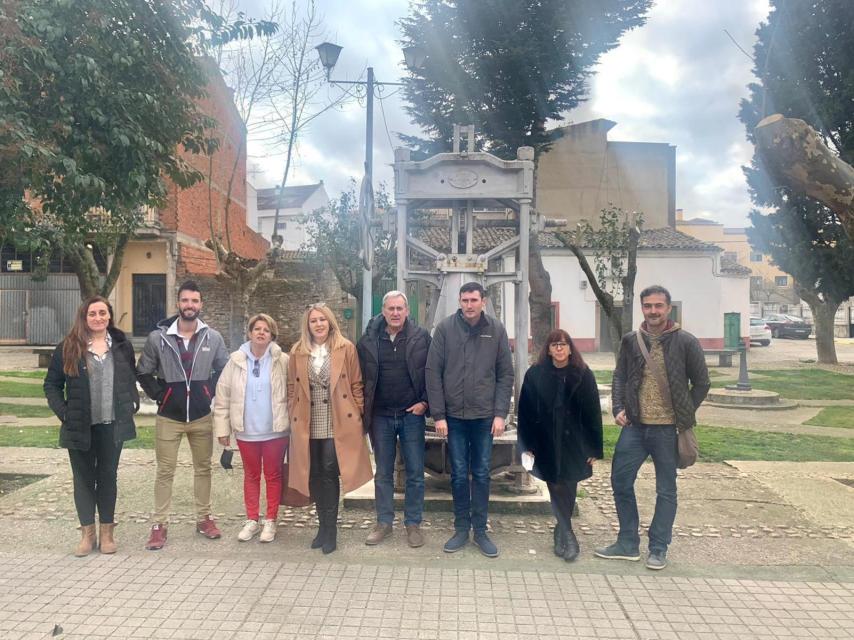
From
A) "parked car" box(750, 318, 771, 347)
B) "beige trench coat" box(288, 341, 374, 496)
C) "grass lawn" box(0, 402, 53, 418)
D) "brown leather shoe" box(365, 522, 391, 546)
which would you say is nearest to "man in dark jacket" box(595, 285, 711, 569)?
"brown leather shoe" box(365, 522, 391, 546)

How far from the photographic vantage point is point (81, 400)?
171 inches

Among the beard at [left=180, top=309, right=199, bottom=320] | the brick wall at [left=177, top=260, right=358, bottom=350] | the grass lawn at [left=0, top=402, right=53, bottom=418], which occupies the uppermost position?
the brick wall at [left=177, top=260, right=358, bottom=350]

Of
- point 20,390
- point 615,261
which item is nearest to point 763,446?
point 615,261

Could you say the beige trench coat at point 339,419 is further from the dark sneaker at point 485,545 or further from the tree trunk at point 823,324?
the tree trunk at point 823,324

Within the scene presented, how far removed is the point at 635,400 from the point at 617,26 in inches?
408

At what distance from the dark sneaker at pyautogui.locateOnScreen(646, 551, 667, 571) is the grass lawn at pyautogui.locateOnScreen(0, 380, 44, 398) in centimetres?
1177

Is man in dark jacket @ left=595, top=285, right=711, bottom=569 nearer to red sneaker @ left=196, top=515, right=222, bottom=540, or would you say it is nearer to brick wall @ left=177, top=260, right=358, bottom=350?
red sneaker @ left=196, top=515, right=222, bottom=540

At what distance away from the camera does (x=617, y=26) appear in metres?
12.5

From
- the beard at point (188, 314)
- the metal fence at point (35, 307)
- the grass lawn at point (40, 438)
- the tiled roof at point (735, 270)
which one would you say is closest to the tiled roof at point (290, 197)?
the metal fence at point (35, 307)

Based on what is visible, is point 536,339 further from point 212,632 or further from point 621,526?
point 212,632

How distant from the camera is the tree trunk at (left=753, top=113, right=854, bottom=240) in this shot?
4262 mm

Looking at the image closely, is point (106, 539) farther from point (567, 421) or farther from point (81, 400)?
point (567, 421)

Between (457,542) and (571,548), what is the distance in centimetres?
77

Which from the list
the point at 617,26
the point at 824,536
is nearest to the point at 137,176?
the point at 824,536
